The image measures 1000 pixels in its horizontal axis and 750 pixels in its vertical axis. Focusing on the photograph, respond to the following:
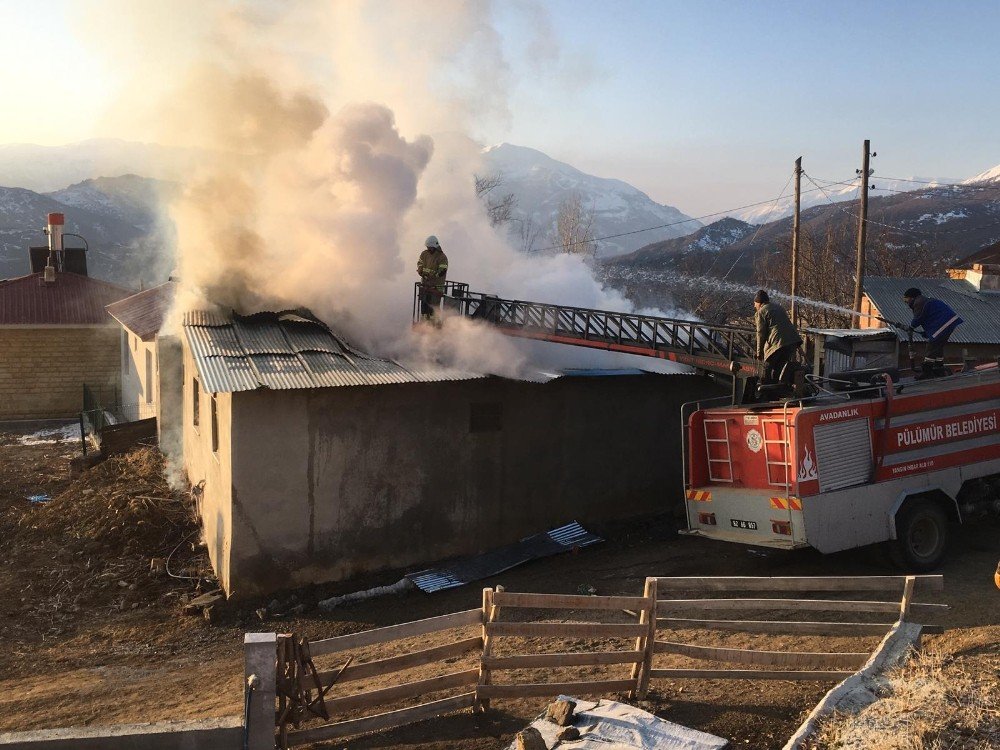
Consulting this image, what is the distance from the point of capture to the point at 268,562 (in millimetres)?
10469

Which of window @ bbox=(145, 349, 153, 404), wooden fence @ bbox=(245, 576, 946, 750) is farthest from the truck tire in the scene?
window @ bbox=(145, 349, 153, 404)

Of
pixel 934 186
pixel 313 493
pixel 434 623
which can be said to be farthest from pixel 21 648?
pixel 934 186

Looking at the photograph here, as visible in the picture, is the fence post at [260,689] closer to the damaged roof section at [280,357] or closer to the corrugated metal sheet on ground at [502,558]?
the damaged roof section at [280,357]

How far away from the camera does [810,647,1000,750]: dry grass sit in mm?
5047

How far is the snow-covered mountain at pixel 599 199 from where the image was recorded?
127350 mm

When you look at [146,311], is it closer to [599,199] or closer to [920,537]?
[920,537]

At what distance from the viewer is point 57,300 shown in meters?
26.7

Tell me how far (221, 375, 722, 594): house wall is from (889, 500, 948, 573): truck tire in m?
4.39

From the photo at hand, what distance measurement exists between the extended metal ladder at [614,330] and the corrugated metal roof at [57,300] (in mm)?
17613

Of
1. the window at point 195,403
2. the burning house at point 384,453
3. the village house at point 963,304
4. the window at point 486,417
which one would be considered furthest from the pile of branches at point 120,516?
the village house at point 963,304

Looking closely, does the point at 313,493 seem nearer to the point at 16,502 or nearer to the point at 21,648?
the point at 21,648

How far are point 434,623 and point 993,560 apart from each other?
8.02 meters

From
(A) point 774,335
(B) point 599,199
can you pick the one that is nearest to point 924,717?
(A) point 774,335

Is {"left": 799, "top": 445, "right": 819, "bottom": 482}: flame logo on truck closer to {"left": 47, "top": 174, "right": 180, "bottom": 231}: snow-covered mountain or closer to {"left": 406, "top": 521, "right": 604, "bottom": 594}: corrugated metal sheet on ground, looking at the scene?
{"left": 406, "top": 521, "right": 604, "bottom": 594}: corrugated metal sheet on ground
